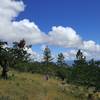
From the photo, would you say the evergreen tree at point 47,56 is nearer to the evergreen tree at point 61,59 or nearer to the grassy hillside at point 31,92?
the evergreen tree at point 61,59

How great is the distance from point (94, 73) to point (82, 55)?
199ft

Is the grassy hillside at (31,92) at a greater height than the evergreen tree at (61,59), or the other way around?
the evergreen tree at (61,59)

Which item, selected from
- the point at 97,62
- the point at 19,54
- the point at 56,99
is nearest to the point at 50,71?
the point at 19,54

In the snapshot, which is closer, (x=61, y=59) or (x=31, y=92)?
(x=31, y=92)

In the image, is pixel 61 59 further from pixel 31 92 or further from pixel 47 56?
pixel 31 92

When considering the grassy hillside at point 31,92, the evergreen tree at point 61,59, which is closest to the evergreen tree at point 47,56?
the evergreen tree at point 61,59

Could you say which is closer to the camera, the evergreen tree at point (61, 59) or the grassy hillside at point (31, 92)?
the grassy hillside at point (31, 92)

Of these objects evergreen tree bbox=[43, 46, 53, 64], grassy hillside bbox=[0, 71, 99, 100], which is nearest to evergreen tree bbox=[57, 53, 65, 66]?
evergreen tree bbox=[43, 46, 53, 64]

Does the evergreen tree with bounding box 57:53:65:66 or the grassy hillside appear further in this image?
the evergreen tree with bounding box 57:53:65:66

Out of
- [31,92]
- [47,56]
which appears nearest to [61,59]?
[47,56]

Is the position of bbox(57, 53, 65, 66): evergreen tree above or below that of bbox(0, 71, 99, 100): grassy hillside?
above

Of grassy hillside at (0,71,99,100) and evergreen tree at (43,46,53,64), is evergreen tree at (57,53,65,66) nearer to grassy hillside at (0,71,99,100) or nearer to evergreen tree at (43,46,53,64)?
evergreen tree at (43,46,53,64)

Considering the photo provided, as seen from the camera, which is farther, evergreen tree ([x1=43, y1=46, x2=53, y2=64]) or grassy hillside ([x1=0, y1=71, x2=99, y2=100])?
evergreen tree ([x1=43, y1=46, x2=53, y2=64])

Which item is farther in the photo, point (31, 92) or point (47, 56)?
point (47, 56)
